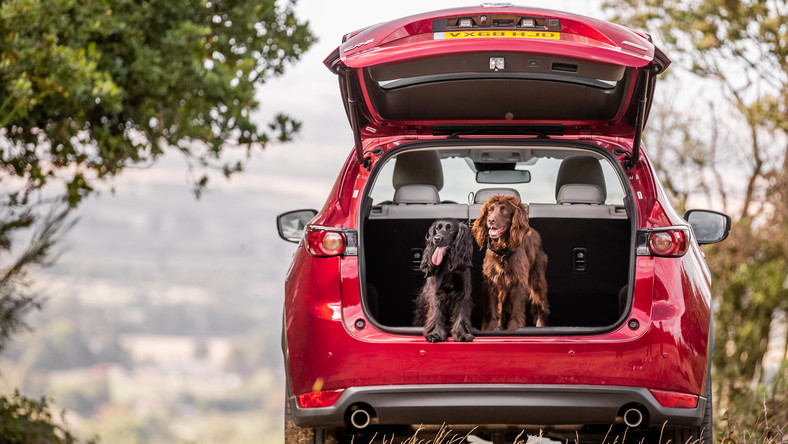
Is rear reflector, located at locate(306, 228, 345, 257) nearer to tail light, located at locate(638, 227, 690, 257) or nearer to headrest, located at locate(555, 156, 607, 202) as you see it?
tail light, located at locate(638, 227, 690, 257)

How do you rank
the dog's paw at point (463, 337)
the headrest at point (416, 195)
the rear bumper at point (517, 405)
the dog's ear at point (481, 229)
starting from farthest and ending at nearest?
the headrest at point (416, 195), the dog's ear at point (481, 229), the dog's paw at point (463, 337), the rear bumper at point (517, 405)

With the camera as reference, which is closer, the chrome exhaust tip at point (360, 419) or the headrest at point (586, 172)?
the chrome exhaust tip at point (360, 419)

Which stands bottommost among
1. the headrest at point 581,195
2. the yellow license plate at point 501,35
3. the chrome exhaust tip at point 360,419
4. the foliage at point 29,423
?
the foliage at point 29,423

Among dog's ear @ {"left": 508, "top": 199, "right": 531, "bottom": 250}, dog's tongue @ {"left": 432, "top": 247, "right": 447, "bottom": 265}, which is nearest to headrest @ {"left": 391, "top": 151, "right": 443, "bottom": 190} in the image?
dog's ear @ {"left": 508, "top": 199, "right": 531, "bottom": 250}

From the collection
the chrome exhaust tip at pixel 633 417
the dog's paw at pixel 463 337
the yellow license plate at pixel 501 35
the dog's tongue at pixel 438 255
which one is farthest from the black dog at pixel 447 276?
the yellow license plate at pixel 501 35

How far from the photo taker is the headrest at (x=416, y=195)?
5.27 meters

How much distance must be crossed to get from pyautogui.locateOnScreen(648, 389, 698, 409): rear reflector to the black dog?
0.84 m

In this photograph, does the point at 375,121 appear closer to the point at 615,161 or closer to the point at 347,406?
the point at 615,161

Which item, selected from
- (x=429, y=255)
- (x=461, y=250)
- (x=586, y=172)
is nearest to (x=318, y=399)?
(x=429, y=255)

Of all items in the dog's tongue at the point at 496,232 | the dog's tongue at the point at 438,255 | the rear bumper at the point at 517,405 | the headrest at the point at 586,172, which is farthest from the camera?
the headrest at the point at 586,172

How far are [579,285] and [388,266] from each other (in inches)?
39.0

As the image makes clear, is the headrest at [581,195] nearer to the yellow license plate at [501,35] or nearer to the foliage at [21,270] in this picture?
the yellow license plate at [501,35]

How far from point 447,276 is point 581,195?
1.12 metres

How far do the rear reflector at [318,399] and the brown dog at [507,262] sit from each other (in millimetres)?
985
